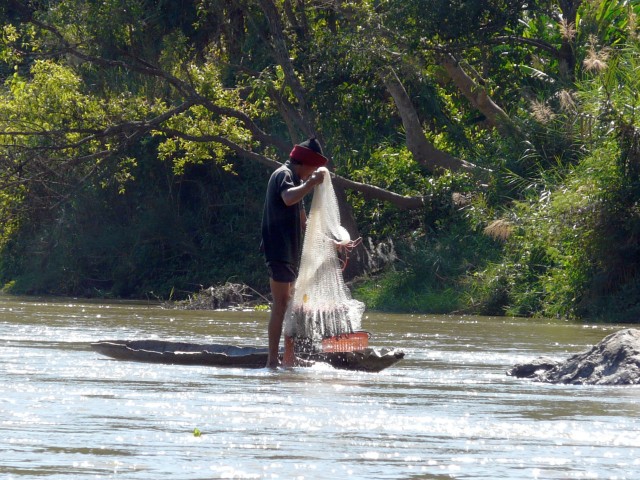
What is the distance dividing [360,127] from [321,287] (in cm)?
1539

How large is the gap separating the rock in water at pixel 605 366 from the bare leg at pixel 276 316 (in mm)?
1902

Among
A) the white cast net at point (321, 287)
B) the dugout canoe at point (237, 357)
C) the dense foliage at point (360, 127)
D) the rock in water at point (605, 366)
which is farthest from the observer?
the dense foliage at point (360, 127)

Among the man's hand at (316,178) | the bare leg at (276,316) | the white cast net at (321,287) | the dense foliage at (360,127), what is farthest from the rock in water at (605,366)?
the dense foliage at (360,127)

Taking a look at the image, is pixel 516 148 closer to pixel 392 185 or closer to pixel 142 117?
pixel 392 185

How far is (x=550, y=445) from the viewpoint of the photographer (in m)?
5.70

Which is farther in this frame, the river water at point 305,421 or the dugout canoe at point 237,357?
the dugout canoe at point 237,357

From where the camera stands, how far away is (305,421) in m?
6.35

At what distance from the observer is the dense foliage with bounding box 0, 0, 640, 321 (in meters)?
19.4

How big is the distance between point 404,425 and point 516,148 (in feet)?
50.8

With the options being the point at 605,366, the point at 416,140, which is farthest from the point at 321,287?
the point at 416,140

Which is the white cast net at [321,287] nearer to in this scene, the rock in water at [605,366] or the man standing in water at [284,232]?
the man standing in water at [284,232]

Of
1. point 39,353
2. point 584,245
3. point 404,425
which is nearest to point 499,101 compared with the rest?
point 584,245

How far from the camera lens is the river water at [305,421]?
507cm

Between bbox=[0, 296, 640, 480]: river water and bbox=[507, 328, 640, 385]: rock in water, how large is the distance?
0.24 metres
